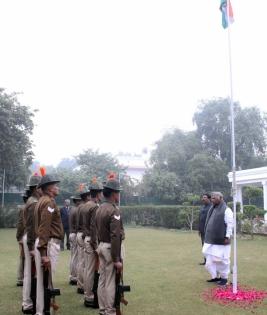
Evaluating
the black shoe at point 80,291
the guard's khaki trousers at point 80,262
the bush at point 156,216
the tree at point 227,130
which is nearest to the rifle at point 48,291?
the guard's khaki trousers at point 80,262

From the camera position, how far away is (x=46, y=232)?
591 centimetres

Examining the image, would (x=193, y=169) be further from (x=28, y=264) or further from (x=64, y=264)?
(x=28, y=264)

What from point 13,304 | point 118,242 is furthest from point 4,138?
point 118,242

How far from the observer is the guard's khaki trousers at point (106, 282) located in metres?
6.03

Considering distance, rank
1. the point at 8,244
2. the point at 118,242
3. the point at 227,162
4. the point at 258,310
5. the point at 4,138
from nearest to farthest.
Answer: the point at 118,242, the point at 258,310, the point at 8,244, the point at 4,138, the point at 227,162

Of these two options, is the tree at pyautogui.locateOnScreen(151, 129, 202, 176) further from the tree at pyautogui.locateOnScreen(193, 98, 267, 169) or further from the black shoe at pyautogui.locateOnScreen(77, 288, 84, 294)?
the black shoe at pyautogui.locateOnScreen(77, 288, 84, 294)

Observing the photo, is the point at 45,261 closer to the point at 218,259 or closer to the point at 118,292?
the point at 118,292

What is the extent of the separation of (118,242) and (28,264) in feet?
5.19

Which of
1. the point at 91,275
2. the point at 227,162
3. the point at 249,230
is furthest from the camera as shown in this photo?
the point at 227,162

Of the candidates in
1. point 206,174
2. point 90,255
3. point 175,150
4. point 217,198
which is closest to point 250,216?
point 217,198

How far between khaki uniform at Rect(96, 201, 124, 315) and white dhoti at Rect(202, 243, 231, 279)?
3.28 meters

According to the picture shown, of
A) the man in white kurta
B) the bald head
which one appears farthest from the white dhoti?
the bald head

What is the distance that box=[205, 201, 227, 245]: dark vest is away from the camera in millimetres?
8773

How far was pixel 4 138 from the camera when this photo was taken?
23.4 meters
